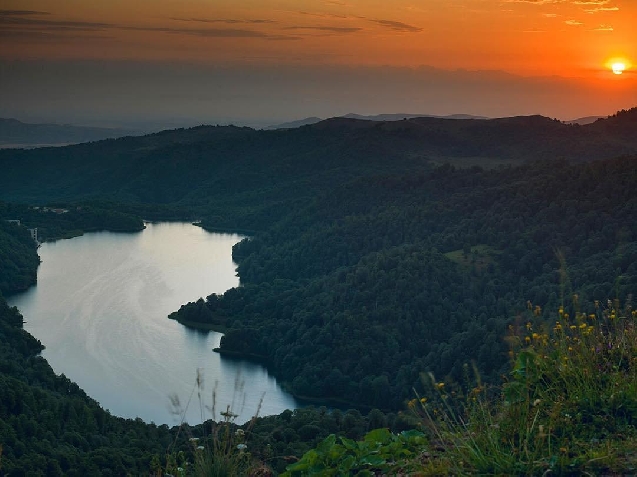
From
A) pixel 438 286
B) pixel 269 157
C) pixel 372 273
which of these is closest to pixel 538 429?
pixel 438 286

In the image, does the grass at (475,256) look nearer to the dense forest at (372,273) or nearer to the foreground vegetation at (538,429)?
the dense forest at (372,273)

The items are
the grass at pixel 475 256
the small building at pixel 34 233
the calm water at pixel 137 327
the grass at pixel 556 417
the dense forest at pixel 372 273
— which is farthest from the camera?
the small building at pixel 34 233

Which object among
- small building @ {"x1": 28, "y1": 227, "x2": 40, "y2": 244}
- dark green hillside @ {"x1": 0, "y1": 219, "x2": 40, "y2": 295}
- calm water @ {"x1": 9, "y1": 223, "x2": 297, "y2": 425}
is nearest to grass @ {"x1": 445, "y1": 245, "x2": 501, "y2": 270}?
calm water @ {"x1": 9, "y1": 223, "x2": 297, "y2": 425}

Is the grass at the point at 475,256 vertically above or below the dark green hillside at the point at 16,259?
above

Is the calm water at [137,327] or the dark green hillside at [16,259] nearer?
the calm water at [137,327]

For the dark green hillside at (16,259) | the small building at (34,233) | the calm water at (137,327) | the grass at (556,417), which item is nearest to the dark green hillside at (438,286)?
the calm water at (137,327)

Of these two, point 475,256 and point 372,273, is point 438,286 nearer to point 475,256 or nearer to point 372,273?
point 475,256
